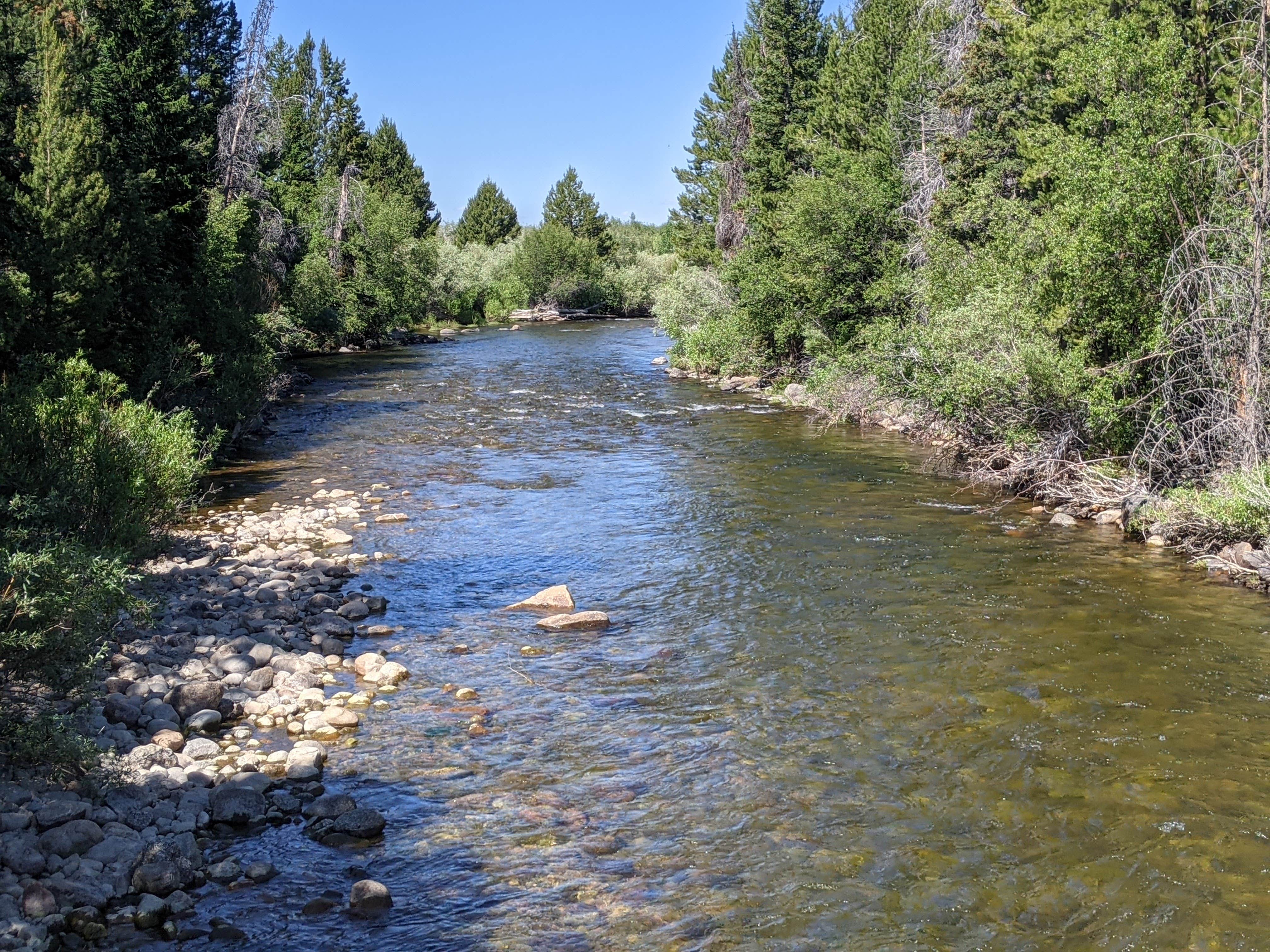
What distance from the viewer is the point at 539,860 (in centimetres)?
854

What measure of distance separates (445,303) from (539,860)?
246ft

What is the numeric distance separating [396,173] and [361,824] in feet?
310

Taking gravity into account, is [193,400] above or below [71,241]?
below

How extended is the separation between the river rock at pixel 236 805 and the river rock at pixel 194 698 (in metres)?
1.84

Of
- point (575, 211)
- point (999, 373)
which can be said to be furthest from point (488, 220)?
point (999, 373)

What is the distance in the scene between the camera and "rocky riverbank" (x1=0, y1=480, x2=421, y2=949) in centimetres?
741

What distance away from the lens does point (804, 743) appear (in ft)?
35.3

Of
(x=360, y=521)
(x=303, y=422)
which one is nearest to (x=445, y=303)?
(x=303, y=422)

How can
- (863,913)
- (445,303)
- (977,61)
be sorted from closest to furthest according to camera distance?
(863,913) < (977,61) < (445,303)

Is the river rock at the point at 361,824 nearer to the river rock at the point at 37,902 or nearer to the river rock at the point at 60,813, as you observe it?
the river rock at the point at 60,813

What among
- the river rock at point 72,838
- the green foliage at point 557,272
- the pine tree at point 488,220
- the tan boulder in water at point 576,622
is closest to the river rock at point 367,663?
the tan boulder in water at point 576,622

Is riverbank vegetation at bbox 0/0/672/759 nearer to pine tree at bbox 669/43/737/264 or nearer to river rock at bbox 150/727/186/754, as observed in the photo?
river rock at bbox 150/727/186/754

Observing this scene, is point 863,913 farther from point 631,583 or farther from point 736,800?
point 631,583

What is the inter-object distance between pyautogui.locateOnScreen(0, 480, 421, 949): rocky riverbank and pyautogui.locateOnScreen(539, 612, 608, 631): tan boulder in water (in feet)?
7.63
